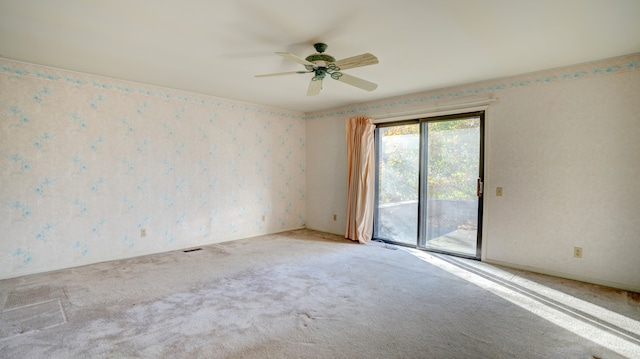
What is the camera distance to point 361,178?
5.04 metres

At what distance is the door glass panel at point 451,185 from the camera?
4098 mm

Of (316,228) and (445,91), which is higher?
(445,91)

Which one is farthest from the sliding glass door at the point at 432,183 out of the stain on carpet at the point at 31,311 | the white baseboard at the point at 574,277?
the stain on carpet at the point at 31,311

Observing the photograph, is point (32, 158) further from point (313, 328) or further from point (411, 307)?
point (411, 307)

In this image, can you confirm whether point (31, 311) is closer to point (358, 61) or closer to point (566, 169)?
point (358, 61)

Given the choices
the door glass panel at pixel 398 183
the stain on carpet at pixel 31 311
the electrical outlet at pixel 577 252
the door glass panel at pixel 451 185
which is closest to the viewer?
the stain on carpet at pixel 31 311

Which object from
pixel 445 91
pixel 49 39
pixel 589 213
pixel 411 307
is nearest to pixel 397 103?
pixel 445 91

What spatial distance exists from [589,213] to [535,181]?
23.5 inches

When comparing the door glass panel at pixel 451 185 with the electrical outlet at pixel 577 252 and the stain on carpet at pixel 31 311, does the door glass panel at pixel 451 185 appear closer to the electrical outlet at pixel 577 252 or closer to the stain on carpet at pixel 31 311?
the electrical outlet at pixel 577 252

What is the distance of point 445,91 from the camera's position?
13.9 ft

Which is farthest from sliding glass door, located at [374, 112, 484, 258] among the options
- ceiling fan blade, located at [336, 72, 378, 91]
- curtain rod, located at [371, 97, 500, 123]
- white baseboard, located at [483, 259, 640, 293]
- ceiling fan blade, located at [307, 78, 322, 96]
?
ceiling fan blade, located at [307, 78, 322, 96]

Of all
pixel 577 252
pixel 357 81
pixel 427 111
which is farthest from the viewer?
pixel 427 111

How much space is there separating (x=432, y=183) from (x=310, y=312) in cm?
279

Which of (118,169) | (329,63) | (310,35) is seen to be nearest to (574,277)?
(329,63)
